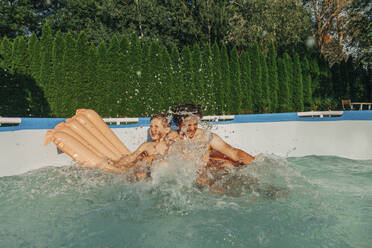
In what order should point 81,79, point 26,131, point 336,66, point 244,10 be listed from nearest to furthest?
point 26,131 → point 81,79 → point 336,66 → point 244,10

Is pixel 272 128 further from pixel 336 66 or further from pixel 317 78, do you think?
pixel 336 66

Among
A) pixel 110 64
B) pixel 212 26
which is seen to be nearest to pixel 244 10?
pixel 212 26

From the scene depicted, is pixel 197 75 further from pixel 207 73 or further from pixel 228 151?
pixel 228 151

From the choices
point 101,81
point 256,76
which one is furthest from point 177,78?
point 256,76

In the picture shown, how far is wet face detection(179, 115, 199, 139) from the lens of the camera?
3.03 m

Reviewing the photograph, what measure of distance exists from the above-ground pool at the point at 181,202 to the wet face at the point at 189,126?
0.33 metres

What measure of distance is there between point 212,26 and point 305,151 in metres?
14.5

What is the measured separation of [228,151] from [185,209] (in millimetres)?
865

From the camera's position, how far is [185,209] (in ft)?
8.55

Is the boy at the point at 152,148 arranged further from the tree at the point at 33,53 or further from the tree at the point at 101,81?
the tree at the point at 33,53

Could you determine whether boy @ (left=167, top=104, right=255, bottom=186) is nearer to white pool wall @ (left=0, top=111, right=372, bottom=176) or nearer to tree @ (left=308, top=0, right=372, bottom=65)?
white pool wall @ (left=0, top=111, right=372, bottom=176)

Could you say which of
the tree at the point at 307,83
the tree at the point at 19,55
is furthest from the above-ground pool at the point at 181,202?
the tree at the point at 307,83

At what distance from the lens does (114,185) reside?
125 inches

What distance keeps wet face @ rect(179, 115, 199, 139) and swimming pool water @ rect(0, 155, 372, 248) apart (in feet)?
1.05
